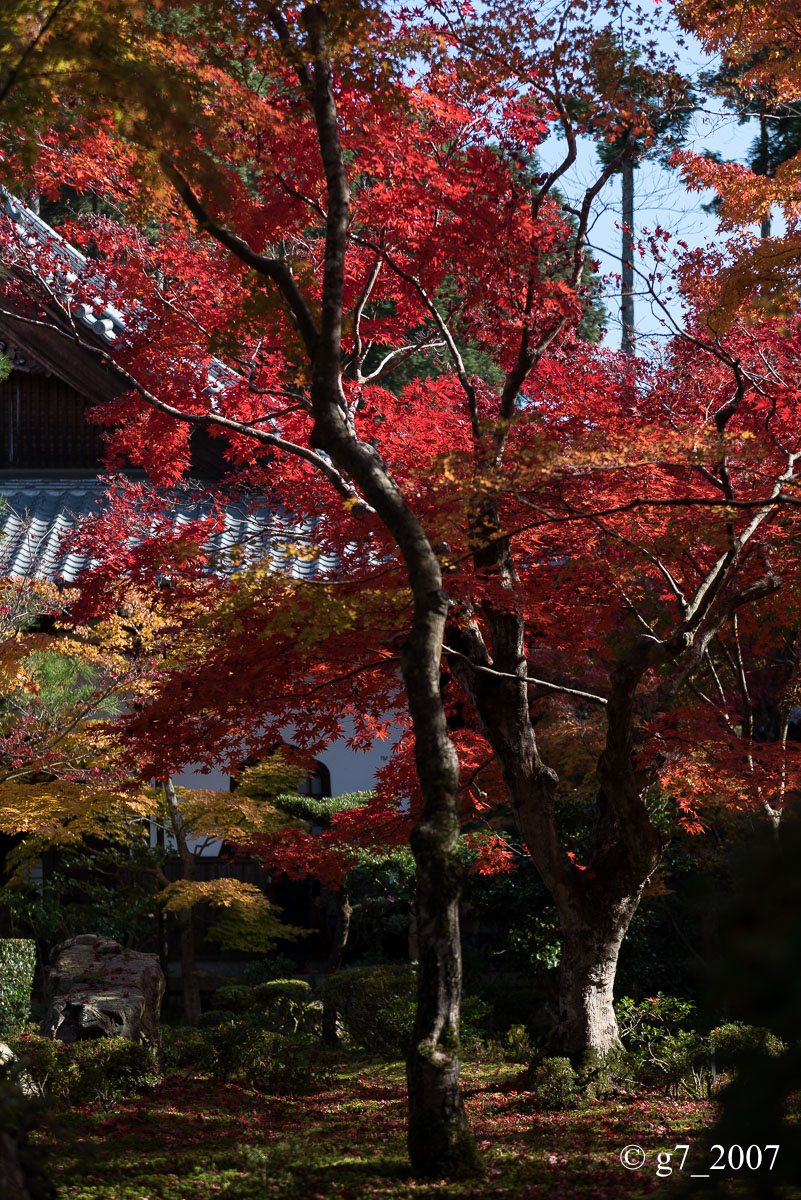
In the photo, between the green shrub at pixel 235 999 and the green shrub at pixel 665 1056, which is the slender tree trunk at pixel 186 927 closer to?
the green shrub at pixel 235 999

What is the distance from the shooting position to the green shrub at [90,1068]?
26.2 feet

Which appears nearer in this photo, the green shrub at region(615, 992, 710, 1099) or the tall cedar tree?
the tall cedar tree

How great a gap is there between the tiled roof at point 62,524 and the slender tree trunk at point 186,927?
338 cm

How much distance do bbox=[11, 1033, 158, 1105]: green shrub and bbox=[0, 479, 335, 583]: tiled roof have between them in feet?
21.6

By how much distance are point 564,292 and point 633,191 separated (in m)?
16.9

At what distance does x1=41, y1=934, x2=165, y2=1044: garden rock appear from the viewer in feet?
29.5

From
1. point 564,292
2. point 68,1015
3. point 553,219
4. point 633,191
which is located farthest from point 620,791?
point 633,191

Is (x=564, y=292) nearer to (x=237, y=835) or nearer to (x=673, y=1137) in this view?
(x=673, y=1137)

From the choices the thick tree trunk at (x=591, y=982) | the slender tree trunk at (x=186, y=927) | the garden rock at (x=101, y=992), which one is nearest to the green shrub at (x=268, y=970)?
the slender tree trunk at (x=186, y=927)

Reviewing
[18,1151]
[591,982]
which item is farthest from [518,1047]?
[18,1151]

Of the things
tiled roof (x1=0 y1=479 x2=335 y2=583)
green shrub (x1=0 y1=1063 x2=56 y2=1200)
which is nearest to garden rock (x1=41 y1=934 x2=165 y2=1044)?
tiled roof (x1=0 y1=479 x2=335 y2=583)

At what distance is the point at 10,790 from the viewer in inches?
435

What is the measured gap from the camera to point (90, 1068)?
8.14m

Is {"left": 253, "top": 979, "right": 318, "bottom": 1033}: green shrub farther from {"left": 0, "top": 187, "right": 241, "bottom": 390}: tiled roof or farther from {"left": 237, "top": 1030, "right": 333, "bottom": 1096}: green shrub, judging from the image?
{"left": 0, "top": 187, "right": 241, "bottom": 390}: tiled roof
